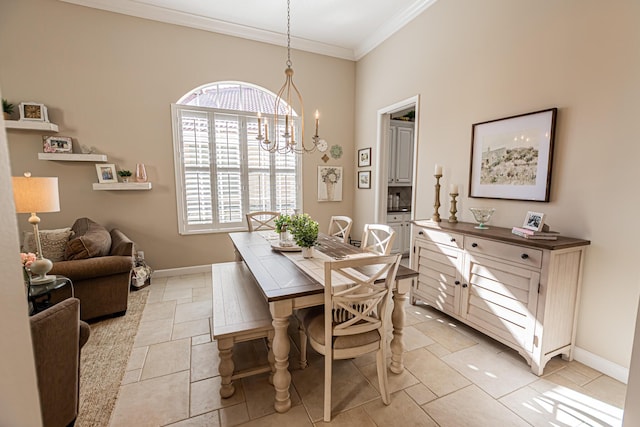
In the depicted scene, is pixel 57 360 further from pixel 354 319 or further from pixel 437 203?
pixel 437 203

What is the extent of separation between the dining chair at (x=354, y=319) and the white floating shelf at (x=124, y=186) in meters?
3.07

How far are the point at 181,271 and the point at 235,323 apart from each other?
273 cm

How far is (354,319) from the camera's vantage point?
1.67 metres

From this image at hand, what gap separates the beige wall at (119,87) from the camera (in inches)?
130

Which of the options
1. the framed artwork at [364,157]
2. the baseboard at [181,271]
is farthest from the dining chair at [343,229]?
the baseboard at [181,271]

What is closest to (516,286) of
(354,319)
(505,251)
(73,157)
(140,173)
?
(505,251)

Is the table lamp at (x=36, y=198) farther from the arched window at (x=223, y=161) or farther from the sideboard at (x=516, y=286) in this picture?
the sideboard at (x=516, y=286)

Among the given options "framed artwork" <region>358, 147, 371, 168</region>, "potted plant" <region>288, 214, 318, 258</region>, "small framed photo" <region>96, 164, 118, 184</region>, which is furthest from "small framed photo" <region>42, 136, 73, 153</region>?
"framed artwork" <region>358, 147, 371, 168</region>

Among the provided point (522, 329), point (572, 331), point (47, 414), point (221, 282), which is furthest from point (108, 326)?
point (572, 331)

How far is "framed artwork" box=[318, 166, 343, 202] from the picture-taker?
4.85 metres

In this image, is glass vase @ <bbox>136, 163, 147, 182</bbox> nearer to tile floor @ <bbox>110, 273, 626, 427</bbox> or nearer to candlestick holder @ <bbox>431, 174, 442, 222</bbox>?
tile floor @ <bbox>110, 273, 626, 427</bbox>

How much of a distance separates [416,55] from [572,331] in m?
3.31

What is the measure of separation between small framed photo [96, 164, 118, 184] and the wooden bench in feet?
7.86

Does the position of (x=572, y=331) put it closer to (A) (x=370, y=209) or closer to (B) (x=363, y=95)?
(A) (x=370, y=209)
